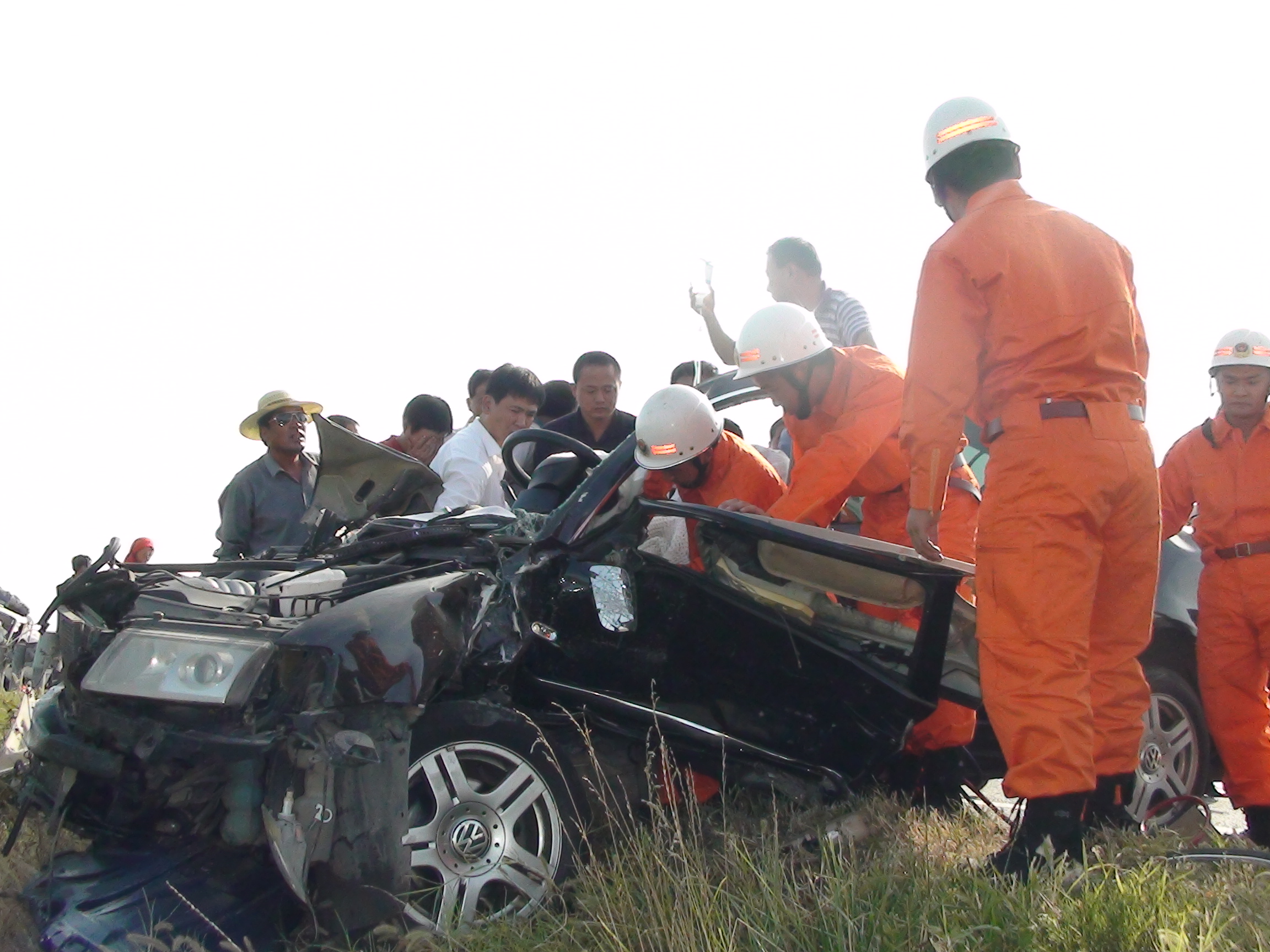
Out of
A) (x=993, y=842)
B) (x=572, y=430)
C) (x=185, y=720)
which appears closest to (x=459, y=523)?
(x=185, y=720)

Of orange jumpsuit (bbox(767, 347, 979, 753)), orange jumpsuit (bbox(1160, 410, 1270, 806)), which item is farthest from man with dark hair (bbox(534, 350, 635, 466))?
orange jumpsuit (bbox(1160, 410, 1270, 806))

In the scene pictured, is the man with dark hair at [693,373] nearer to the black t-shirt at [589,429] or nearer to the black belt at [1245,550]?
the black t-shirt at [589,429]

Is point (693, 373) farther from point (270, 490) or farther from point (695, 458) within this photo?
point (270, 490)

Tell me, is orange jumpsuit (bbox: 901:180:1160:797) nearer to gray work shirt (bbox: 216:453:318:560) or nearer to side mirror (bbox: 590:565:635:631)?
side mirror (bbox: 590:565:635:631)

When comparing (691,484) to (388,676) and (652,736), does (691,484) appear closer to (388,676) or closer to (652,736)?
(652,736)

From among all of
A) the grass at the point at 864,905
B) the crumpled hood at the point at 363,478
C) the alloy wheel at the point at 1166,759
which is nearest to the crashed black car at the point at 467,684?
the grass at the point at 864,905

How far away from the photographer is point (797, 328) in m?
4.52

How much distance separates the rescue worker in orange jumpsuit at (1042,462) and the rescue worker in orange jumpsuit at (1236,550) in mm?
1309

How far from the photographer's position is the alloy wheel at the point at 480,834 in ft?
9.97

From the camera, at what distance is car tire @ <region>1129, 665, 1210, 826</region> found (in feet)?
15.1

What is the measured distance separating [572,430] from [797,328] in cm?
198

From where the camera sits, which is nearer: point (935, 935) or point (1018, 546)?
point (935, 935)

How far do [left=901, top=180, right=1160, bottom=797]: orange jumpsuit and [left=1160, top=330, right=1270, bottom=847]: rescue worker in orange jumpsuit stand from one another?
1308 mm

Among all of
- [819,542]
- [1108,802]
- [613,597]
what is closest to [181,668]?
[613,597]
